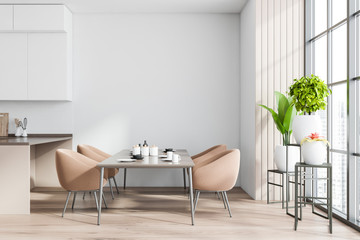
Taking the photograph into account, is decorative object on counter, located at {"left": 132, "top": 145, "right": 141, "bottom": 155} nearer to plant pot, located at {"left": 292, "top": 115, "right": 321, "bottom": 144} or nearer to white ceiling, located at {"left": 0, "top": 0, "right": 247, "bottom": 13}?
plant pot, located at {"left": 292, "top": 115, "right": 321, "bottom": 144}

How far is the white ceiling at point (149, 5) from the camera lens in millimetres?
5465

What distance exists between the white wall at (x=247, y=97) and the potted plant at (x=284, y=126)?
52 cm

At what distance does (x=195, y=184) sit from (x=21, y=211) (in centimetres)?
213

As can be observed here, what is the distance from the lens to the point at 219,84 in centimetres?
608

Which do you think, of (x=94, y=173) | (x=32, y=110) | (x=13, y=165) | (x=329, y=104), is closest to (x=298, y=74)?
(x=329, y=104)

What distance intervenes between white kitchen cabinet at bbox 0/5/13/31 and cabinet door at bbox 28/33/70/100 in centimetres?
32

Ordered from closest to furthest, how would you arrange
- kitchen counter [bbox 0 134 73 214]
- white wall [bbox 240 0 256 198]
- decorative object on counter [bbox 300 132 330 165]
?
decorative object on counter [bbox 300 132 330 165] → kitchen counter [bbox 0 134 73 214] → white wall [bbox 240 0 256 198]

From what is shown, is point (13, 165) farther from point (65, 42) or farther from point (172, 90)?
point (172, 90)

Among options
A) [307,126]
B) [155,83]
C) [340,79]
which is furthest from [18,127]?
[340,79]

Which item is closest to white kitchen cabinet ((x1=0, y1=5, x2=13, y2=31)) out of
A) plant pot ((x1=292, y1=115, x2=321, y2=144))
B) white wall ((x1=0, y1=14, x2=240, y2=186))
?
white wall ((x1=0, y1=14, x2=240, y2=186))

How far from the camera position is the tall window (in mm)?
3689

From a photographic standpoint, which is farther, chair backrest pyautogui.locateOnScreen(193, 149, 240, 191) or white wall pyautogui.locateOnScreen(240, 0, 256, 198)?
white wall pyautogui.locateOnScreen(240, 0, 256, 198)

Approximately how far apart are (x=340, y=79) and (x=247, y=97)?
1639 millimetres

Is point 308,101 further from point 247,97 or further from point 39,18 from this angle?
point 39,18
